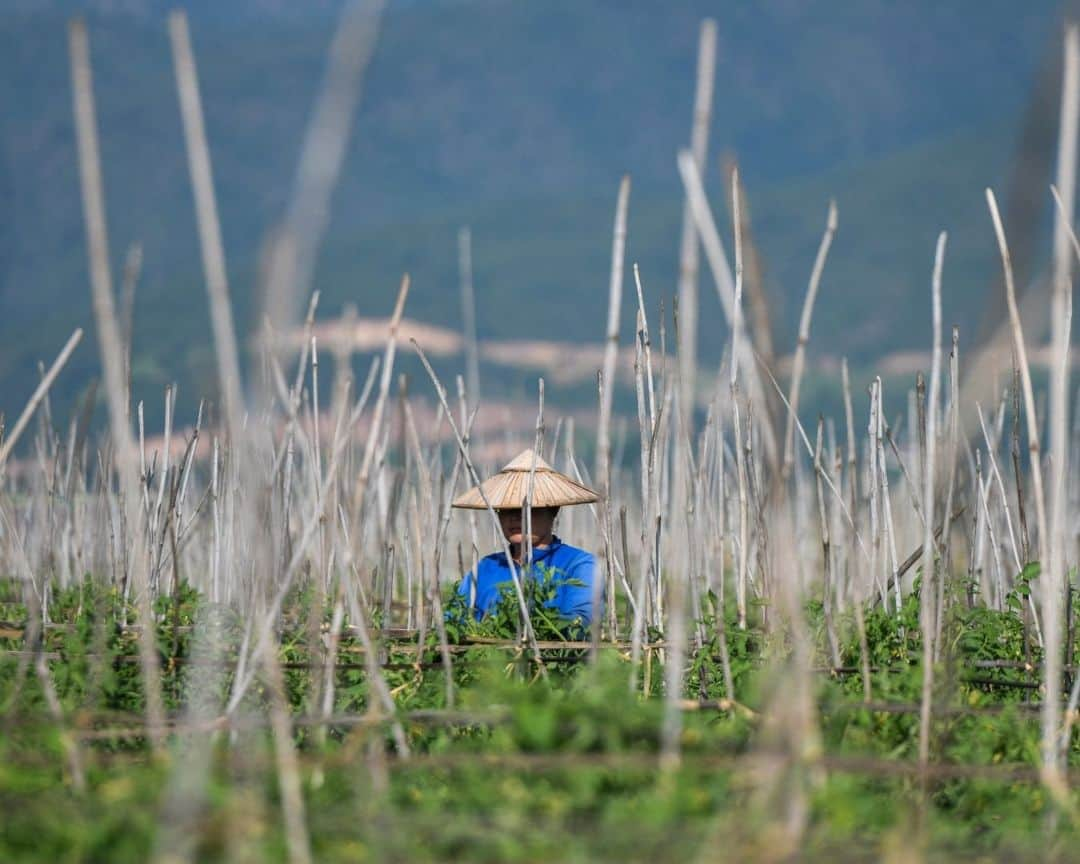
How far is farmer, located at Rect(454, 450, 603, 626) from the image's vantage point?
392 cm

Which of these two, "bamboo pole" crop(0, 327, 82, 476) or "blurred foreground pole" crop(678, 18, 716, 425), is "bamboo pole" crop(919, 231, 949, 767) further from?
"bamboo pole" crop(0, 327, 82, 476)

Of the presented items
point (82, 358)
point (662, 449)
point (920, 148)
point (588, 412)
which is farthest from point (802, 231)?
point (662, 449)

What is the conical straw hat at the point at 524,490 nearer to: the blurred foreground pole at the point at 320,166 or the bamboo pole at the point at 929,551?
the bamboo pole at the point at 929,551

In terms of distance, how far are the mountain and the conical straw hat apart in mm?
57702

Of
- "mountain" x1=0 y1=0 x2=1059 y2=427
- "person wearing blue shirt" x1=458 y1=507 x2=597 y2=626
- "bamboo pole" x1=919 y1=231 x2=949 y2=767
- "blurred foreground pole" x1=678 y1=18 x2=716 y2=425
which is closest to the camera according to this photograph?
"blurred foreground pole" x1=678 y1=18 x2=716 y2=425

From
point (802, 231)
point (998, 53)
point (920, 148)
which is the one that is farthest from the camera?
point (998, 53)

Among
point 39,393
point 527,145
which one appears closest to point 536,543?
point 39,393

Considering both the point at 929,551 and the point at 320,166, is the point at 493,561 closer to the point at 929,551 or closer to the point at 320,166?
the point at 929,551

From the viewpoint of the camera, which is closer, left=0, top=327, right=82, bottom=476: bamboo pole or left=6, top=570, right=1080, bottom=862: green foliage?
left=6, top=570, right=1080, bottom=862: green foliage

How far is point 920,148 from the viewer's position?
77.2 meters

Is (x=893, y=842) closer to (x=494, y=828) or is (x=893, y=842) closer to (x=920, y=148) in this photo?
(x=494, y=828)

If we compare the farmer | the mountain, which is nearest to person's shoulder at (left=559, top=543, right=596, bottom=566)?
the farmer

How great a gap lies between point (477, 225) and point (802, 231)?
17.8 m

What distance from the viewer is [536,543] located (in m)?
4.13
